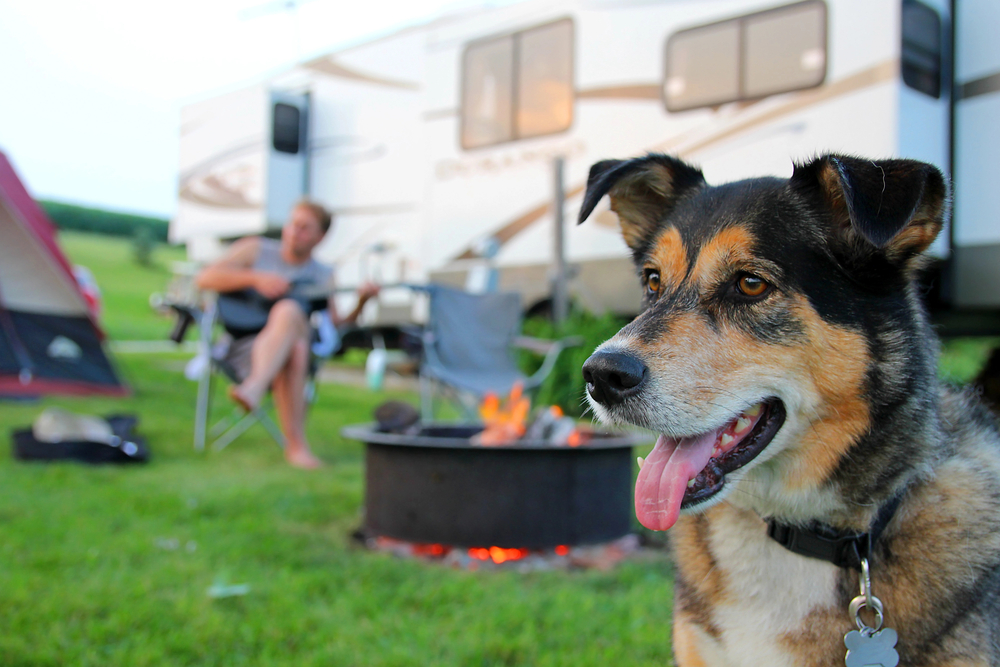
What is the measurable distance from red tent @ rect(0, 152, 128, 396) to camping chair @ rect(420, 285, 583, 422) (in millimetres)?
3770

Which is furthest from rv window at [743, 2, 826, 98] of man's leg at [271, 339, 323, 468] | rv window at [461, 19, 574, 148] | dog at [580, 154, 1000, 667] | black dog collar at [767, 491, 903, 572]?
black dog collar at [767, 491, 903, 572]

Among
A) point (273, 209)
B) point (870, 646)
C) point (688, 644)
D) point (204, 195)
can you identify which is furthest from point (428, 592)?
point (204, 195)

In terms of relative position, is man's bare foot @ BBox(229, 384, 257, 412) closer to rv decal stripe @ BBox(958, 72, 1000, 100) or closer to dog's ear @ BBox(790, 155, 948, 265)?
dog's ear @ BBox(790, 155, 948, 265)

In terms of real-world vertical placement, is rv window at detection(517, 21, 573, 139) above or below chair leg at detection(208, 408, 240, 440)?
above

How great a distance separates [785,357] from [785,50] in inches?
233

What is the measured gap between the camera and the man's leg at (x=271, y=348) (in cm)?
491

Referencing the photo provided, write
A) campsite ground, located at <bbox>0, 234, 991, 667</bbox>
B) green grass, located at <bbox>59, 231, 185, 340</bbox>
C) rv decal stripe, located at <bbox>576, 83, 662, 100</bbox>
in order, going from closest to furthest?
campsite ground, located at <bbox>0, 234, 991, 667</bbox>
rv decal stripe, located at <bbox>576, 83, 662, 100</bbox>
green grass, located at <bbox>59, 231, 185, 340</bbox>

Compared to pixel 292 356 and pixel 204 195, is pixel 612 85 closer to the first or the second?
pixel 292 356

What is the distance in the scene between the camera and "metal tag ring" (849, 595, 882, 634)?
1.52 m

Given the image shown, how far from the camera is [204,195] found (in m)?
12.6

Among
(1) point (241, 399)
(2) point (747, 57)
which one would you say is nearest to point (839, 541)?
(1) point (241, 399)

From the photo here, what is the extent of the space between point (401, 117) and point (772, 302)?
30.0 feet

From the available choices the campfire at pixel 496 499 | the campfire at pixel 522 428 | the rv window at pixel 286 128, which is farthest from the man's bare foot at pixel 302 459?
the rv window at pixel 286 128

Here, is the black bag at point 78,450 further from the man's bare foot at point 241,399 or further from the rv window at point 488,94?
the rv window at point 488,94
